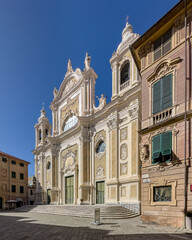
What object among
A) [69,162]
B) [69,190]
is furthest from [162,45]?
[69,190]

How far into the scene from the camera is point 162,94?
10266 mm

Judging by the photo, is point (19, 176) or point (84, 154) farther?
point (19, 176)

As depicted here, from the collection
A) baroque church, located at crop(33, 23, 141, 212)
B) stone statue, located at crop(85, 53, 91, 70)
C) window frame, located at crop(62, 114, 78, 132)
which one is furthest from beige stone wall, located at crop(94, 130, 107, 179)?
stone statue, located at crop(85, 53, 91, 70)

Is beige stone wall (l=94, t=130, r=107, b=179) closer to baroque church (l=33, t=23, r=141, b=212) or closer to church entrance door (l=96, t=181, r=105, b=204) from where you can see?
baroque church (l=33, t=23, r=141, b=212)

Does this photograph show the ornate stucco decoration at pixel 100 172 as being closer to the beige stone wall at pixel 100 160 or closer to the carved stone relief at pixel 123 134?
the beige stone wall at pixel 100 160

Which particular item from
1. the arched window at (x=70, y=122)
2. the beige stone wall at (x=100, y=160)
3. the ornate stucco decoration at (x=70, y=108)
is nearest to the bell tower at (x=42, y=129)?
the ornate stucco decoration at (x=70, y=108)

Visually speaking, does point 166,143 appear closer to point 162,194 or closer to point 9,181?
point 162,194

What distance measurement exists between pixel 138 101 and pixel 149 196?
28.7 feet

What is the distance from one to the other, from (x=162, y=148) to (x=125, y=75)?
11.5m

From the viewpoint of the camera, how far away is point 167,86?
1005cm

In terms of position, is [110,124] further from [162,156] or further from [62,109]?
[62,109]

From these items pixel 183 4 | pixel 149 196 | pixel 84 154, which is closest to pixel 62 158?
pixel 84 154

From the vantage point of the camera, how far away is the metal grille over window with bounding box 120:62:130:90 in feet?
61.7

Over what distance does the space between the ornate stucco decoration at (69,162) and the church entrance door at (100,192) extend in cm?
517
